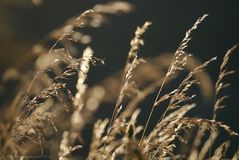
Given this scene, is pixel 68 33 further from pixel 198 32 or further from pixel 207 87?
pixel 198 32

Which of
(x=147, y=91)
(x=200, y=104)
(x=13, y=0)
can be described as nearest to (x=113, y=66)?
(x=200, y=104)

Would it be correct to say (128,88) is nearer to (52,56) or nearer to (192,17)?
(52,56)

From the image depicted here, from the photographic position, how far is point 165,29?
10102 mm

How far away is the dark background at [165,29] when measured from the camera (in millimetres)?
9383

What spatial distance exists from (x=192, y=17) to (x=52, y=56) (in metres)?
8.85

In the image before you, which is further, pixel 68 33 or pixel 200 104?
pixel 200 104

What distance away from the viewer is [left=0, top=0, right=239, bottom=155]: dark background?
938 cm

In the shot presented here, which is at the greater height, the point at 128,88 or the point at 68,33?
the point at 68,33

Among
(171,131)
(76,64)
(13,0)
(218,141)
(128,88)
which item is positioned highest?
(13,0)

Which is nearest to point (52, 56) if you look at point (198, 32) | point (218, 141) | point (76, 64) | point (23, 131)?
point (76, 64)

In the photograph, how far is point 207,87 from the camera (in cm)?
182

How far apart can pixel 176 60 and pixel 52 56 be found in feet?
1.58

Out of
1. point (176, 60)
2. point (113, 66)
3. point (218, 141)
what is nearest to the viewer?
point (176, 60)

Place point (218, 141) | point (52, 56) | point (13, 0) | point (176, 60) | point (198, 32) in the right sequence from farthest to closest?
point (198, 32), point (218, 141), point (176, 60), point (52, 56), point (13, 0)
